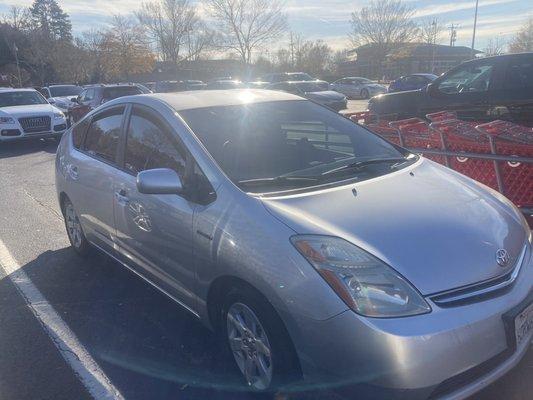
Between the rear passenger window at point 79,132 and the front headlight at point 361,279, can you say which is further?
the rear passenger window at point 79,132

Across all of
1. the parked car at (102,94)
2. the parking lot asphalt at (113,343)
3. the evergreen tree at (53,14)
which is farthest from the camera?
the evergreen tree at (53,14)

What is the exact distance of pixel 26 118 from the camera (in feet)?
44.9

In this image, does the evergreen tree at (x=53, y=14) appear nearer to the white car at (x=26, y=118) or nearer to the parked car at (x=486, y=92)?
the white car at (x=26, y=118)

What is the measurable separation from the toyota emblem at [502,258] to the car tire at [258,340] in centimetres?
111

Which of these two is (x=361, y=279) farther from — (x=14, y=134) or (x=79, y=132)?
(x=14, y=134)

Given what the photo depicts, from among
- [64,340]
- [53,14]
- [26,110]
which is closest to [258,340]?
[64,340]

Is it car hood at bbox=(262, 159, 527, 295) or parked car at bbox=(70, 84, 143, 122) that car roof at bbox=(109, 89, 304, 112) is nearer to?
car hood at bbox=(262, 159, 527, 295)

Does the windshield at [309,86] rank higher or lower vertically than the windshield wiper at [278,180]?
lower

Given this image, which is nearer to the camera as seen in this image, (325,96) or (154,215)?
(154,215)

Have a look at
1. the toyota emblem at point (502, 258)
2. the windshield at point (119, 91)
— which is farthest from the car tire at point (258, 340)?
the windshield at point (119, 91)

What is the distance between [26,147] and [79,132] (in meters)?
11.0

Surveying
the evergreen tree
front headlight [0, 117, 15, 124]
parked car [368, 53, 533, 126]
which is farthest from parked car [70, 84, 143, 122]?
the evergreen tree

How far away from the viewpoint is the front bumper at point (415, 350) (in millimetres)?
2057

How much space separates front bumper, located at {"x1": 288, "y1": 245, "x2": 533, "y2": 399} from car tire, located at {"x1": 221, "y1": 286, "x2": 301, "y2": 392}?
11cm
